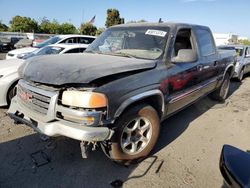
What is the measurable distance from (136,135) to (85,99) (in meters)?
1.06

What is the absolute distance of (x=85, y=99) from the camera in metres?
2.66

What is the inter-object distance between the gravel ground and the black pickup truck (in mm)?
276

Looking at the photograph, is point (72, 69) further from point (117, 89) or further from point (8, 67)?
point (8, 67)

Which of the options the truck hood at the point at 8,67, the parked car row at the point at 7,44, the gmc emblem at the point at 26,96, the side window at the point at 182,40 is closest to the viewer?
the gmc emblem at the point at 26,96

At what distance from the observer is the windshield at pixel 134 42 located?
383 cm

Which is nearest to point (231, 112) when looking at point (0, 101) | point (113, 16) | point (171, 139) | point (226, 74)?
point (226, 74)

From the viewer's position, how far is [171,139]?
13.9 ft

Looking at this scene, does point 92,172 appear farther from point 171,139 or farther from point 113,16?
point 113,16

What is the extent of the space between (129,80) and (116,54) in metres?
1.05

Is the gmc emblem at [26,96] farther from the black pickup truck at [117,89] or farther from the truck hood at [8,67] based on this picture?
the truck hood at [8,67]

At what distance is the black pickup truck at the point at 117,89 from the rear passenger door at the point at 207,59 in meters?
0.18

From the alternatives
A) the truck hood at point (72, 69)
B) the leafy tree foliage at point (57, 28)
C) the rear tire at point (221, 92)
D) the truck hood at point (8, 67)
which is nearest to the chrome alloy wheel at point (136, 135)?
the truck hood at point (72, 69)

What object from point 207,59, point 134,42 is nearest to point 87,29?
point 207,59

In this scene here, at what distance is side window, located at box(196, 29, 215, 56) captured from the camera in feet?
15.9
